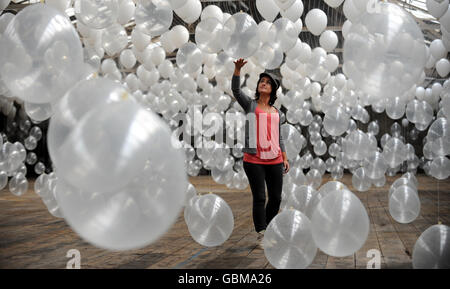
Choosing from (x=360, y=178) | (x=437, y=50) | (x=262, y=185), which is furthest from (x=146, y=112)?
(x=360, y=178)

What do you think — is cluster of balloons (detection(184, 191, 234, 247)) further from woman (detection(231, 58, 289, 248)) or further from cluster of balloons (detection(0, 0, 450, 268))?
woman (detection(231, 58, 289, 248))

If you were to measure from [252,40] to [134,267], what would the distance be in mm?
1571

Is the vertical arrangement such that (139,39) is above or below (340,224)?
below

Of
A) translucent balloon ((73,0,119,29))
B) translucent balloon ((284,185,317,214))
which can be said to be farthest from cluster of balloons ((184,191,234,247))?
translucent balloon ((73,0,119,29))

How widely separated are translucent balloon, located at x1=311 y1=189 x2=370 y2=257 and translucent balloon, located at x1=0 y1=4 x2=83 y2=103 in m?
1.26

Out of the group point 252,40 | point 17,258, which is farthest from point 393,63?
point 17,258

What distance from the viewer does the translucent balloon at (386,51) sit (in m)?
1.83

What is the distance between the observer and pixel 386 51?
6.05ft

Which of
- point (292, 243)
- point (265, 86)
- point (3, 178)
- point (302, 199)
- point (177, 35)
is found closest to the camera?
point (292, 243)

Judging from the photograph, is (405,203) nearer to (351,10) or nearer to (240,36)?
(351,10)

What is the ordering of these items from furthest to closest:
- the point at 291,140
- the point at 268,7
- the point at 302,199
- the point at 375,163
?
1. the point at 375,163
2. the point at 291,140
3. the point at 268,7
4. the point at 302,199

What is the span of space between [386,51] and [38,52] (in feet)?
4.64

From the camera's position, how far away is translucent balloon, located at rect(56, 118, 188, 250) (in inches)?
51.4
